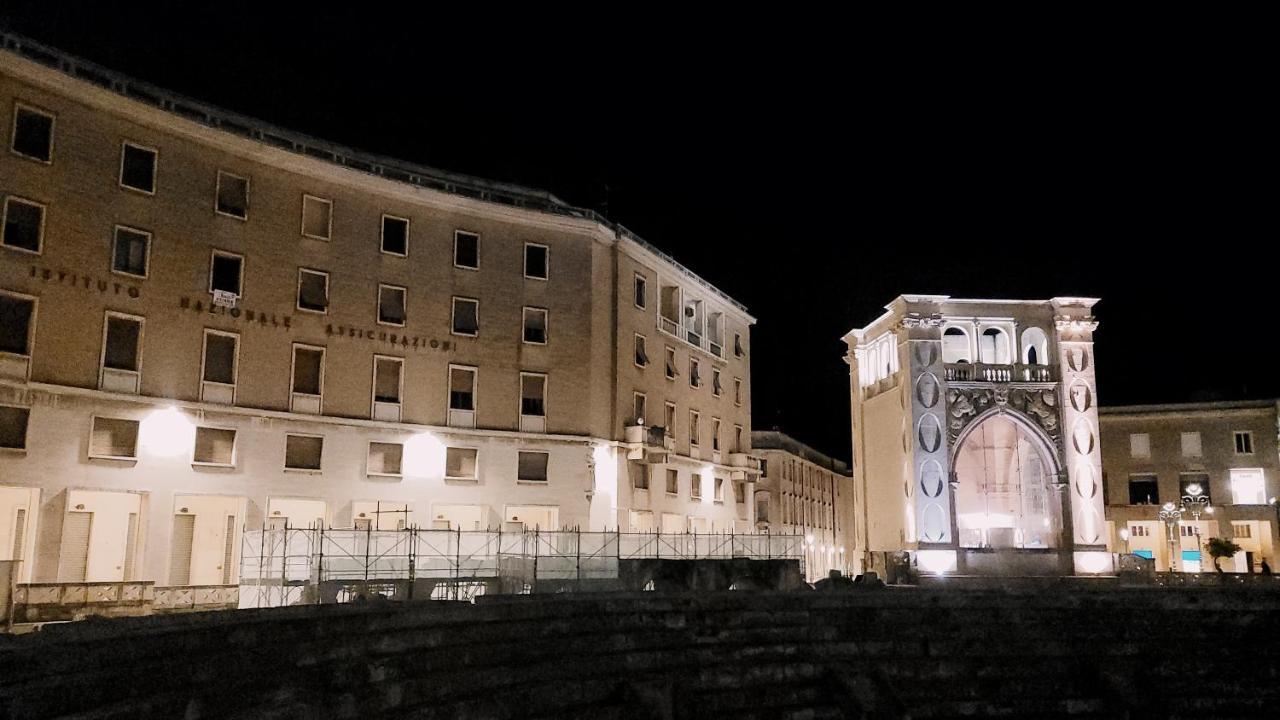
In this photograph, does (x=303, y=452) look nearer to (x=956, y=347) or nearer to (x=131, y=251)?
(x=131, y=251)

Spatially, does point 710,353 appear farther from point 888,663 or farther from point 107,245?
point 888,663

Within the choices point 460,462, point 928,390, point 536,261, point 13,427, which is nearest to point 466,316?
point 536,261

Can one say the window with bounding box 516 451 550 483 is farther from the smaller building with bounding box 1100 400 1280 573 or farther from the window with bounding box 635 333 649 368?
the smaller building with bounding box 1100 400 1280 573

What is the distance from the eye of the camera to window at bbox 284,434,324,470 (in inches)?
1336

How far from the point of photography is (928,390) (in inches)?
1661

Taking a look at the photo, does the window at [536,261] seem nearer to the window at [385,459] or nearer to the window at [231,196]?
the window at [385,459]

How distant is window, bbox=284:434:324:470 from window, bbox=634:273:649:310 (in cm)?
1645

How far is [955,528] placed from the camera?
41.0 metres

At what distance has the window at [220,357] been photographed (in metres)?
32.2

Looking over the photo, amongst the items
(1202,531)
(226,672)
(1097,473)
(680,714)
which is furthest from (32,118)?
(1202,531)

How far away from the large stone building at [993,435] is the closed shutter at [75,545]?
99.4 feet

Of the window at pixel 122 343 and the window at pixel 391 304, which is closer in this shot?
the window at pixel 122 343

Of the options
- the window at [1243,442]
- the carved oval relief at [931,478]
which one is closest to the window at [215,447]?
the carved oval relief at [931,478]

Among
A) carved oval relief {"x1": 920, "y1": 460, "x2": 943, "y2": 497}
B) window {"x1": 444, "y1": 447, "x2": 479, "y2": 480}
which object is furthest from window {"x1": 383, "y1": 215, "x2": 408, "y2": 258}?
carved oval relief {"x1": 920, "y1": 460, "x2": 943, "y2": 497}
